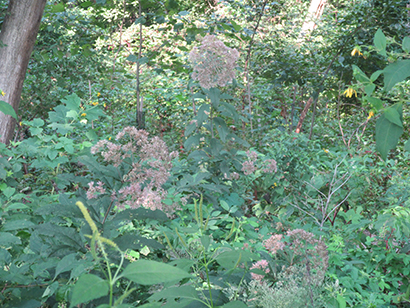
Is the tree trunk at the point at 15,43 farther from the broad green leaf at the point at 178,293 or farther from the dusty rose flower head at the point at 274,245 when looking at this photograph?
the broad green leaf at the point at 178,293

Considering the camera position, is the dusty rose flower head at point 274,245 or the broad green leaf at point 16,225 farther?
the dusty rose flower head at point 274,245

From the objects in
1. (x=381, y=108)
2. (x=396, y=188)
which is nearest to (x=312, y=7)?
(x=396, y=188)

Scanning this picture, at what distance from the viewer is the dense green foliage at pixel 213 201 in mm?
1207

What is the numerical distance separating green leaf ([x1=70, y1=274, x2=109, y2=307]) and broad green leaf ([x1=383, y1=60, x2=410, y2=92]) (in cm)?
97

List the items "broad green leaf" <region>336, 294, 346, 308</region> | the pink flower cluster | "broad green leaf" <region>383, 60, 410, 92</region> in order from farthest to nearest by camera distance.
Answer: "broad green leaf" <region>336, 294, 346, 308</region>
the pink flower cluster
"broad green leaf" <region>383, 60, 410, 92</region>

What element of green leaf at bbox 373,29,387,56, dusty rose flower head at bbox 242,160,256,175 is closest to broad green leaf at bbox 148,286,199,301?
green leaf at bbox 373,29,387,56

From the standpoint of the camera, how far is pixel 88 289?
0.61m

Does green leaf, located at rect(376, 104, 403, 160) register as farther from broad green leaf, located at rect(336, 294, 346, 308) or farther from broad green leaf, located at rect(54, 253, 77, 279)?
broad green leaf, located at rect(54, 253, 77, 279)

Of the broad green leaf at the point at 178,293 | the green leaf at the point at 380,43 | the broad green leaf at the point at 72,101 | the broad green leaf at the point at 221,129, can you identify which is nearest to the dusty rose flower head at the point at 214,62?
the broad green leaf at the point at 221,129

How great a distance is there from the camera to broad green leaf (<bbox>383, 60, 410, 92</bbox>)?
42.5 inches

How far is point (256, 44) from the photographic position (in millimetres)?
5156

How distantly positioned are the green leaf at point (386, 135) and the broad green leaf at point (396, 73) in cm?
12

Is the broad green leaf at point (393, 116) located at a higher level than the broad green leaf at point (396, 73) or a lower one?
lower

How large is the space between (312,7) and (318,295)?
7914mm
